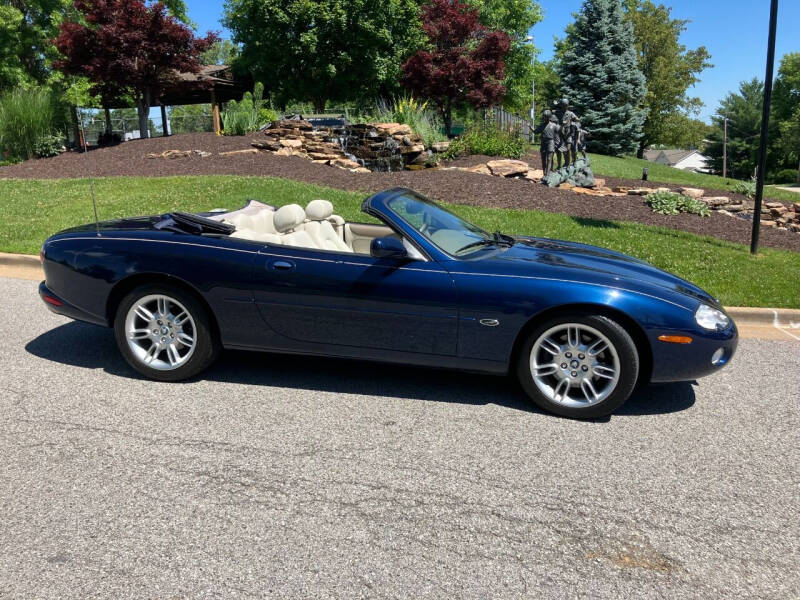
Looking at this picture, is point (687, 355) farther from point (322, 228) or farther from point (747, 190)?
point (747, 190)

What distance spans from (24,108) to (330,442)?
18.6 metres

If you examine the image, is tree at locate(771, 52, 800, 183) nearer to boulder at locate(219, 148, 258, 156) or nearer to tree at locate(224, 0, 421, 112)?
tree at locate(224, 0, 421, 112)

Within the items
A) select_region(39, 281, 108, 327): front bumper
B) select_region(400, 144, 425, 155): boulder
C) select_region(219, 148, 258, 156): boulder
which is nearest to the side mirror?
select_region(39, 281, 108, 327): front bumper

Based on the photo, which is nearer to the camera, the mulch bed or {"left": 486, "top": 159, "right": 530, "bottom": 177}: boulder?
the mulch bed

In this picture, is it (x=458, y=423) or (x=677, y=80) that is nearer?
→ (x=458, y=423)

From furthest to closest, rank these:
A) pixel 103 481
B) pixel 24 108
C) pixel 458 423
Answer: pixel 24 108
pixel 458 423
pixel 103 481

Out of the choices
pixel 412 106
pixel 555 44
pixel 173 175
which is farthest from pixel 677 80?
pixel 173 175

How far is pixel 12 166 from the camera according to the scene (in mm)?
16266

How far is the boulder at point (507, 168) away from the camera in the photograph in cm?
1460

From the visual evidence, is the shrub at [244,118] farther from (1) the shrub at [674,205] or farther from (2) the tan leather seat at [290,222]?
(2) the tan leather seat at [290,222]

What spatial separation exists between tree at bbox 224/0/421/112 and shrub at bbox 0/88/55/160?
1195 cm

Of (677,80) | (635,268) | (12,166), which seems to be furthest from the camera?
(677,80)

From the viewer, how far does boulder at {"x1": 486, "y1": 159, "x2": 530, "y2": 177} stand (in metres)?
14.6

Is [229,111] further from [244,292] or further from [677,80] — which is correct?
[677,80]
